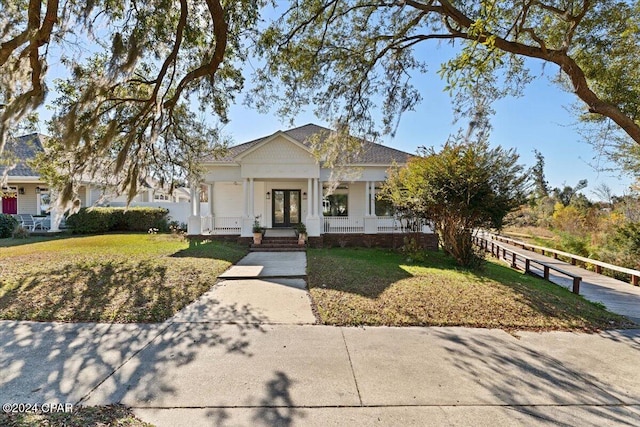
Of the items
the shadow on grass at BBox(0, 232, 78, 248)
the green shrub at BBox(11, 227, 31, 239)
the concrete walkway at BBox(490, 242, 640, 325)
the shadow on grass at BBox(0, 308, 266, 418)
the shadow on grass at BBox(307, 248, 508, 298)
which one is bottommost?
the concrete walkway at BBox(490, 242, 640, 325)

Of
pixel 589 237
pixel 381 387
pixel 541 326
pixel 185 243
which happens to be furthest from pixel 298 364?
pixel 589 237

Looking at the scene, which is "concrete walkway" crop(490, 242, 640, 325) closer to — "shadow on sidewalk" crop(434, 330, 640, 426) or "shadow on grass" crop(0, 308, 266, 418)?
"shadow on sidewalk" crop(434, 330, 640, 426)

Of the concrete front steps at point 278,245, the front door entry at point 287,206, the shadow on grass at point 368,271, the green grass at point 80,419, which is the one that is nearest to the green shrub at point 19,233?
the concrete front steps at point 278,245

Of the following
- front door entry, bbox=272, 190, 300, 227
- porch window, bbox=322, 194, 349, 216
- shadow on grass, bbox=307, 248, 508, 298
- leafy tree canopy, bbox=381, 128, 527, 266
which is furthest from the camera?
front door entry, bbox=272, 190, 300, 227

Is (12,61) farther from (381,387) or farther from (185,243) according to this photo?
(381,387)

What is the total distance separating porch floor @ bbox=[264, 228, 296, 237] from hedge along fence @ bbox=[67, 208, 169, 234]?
7.68 m

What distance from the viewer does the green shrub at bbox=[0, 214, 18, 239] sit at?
15.7 meters

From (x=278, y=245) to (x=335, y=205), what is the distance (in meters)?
5.10

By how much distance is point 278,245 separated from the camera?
43.7 feet

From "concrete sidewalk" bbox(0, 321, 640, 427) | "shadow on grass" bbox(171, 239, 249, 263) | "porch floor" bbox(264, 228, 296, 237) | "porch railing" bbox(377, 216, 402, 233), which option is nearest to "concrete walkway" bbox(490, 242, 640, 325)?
"concrete sidewalk" bbox(0, 321, 640, 427)

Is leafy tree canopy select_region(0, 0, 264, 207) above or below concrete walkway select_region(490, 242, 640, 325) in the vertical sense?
above

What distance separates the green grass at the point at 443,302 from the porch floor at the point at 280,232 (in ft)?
20.0

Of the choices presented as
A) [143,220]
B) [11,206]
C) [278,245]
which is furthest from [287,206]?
[11,206]

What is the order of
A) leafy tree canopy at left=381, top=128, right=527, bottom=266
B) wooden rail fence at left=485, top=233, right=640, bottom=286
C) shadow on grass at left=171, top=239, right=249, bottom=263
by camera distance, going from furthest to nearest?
shadow on grass at left=171, top=239, right=249, bottom=263 < wooden rail fence at left=485, top=233, right=640, bottom=286 < leafy tree canopy at left=381, top=128, right=527, bottom=266
